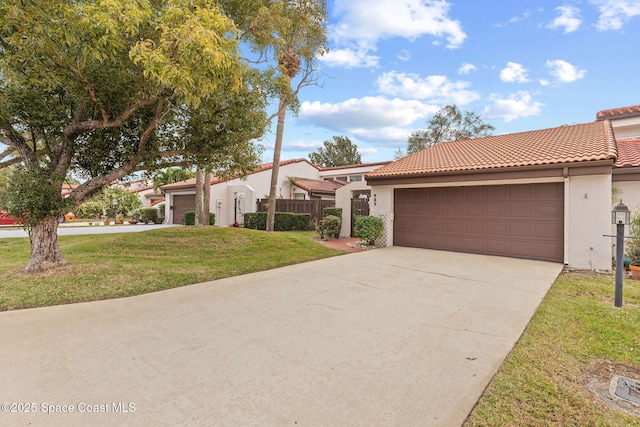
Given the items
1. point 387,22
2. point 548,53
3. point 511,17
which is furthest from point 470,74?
point 387,22

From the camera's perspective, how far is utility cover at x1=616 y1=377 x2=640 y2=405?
270cm

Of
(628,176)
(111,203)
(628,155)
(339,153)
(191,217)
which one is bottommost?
(191,217)

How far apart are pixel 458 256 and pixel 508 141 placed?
19.0 ft

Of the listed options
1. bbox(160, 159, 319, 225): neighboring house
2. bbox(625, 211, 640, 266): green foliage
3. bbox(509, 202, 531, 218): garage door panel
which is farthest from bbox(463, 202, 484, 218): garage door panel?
bbox(160, 159, 319, 225): neighboring house

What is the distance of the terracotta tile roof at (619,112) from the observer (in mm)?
14625

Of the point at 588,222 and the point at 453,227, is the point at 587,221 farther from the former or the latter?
the point at 453,227

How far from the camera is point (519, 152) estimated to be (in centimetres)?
1012

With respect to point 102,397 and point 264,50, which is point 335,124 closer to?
point 264,50

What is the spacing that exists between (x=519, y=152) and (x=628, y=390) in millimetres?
8953

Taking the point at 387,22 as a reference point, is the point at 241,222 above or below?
below

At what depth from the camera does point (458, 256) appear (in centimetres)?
965

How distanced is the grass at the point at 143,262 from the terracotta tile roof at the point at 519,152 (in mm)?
4771

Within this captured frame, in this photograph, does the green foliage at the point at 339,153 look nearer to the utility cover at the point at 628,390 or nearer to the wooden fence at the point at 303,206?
the wooden fence at the point at 303,206

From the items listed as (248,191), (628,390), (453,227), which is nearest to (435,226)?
(453,227)
